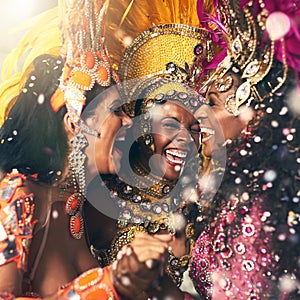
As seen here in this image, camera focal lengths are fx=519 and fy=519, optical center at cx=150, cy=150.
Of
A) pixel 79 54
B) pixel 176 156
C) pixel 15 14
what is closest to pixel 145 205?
pixel 176 156

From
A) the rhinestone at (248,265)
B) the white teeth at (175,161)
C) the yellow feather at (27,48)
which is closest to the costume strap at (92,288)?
the rhinestone at (248,265)

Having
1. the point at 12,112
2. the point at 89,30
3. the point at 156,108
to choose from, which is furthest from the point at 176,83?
the point at 12,112

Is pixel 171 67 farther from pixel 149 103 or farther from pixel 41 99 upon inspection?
pixel 41 99

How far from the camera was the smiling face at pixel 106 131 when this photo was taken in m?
0.90

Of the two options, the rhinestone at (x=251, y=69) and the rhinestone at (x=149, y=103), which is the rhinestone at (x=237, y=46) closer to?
the rhinestone at (x=251, y=69)

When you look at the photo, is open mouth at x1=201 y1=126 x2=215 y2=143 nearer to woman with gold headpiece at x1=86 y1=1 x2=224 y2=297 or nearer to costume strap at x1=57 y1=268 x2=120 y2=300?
woman with gold headpiece at x1=86 y1=1 x2=224 y2=297

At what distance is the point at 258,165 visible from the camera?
747 millimetres

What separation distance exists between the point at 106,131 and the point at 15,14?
16.8 inches

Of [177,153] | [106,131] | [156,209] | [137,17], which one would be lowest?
[156,209]

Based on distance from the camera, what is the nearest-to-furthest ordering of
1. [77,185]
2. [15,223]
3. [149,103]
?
[15,223]
[77,185]
[149,103]

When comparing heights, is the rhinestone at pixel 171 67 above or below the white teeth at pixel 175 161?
above

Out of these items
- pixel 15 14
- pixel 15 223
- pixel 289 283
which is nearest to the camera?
pixel 289 283

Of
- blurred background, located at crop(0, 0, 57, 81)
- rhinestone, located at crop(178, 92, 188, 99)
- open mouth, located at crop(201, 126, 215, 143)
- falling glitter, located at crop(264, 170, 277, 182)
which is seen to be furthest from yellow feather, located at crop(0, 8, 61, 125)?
falling glitter, located at crop(264, 170, 277, 182)

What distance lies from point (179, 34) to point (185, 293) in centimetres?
53
